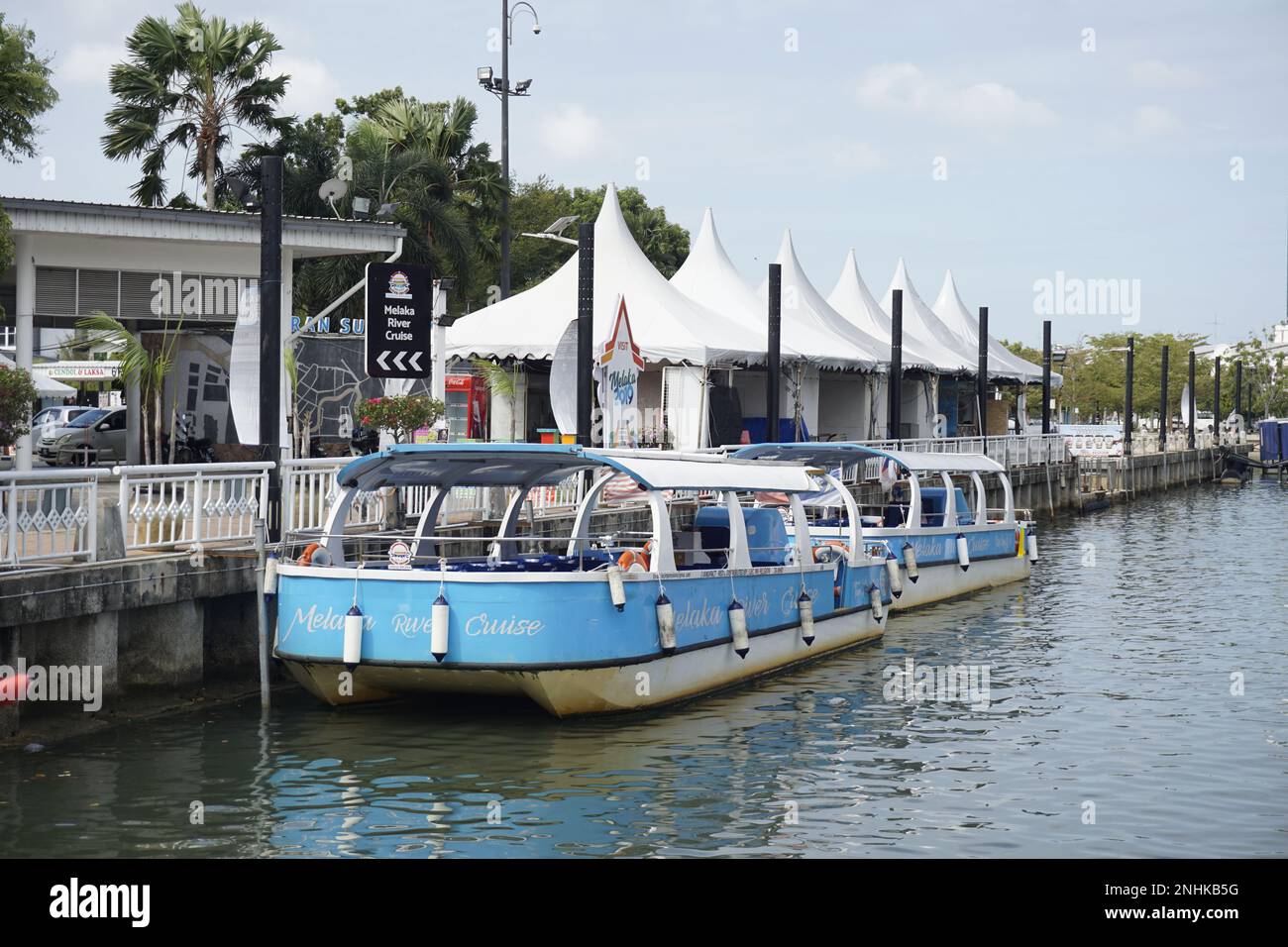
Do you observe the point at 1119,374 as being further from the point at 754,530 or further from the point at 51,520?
the point at 51,520

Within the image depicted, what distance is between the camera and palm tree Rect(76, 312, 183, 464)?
2331cm

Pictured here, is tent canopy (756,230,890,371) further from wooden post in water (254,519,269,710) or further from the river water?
wooden post in water (254,519,269,710)

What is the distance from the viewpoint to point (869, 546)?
22922mm

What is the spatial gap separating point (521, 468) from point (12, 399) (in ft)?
18.3

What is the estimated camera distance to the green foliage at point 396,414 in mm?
21875

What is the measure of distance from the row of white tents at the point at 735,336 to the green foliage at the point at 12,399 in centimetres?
1508

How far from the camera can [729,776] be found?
42.6ft

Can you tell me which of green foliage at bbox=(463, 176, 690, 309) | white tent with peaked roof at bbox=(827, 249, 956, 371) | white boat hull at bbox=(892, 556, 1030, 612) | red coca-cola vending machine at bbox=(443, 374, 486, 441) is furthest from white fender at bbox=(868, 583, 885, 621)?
green foliage at bbox=(463, 176, 690, 309)

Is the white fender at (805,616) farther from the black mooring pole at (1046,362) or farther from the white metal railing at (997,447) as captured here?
the black mooring pole at (1046,362)

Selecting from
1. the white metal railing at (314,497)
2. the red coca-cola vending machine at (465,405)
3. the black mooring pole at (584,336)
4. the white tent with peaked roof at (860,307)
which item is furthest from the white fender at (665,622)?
the white tent with peaked roof at (860,307)

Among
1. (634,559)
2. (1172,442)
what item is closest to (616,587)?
(634,559)

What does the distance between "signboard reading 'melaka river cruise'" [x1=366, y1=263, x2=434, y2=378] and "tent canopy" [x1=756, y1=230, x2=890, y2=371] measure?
19120 millimetres

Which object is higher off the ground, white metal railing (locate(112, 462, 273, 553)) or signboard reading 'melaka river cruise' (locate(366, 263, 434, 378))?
signboard reading 'melaka river cruise' (locate(366, 263, 434, 378))

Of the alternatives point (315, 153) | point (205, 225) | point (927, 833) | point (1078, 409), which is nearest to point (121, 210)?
point (205, 225)
